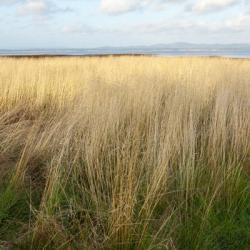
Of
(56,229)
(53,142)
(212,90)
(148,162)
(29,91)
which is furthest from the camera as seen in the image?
(29,91)

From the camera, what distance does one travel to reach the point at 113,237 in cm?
264

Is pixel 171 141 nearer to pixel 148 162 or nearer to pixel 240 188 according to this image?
pixel 148 162

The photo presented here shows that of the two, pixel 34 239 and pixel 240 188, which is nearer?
pixel 34 239

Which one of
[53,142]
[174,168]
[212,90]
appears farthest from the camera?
[212,90]

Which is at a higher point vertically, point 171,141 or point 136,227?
point 171,141

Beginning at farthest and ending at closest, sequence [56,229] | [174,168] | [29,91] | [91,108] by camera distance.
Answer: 1. [29,91]
2. [91,108]
3. [174,168]
4. [56,229]

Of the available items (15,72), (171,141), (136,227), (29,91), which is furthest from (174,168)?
(15,72)

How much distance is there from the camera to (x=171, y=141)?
3.67m

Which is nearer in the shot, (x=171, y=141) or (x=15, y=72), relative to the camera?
(x=171, y=141)

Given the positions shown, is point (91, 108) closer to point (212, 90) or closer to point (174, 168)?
point (174, 168)

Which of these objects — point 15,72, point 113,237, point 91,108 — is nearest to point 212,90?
point 91,108

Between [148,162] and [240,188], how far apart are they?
0.82 metres

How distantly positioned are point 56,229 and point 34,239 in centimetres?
17

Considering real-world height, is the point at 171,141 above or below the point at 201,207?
above
